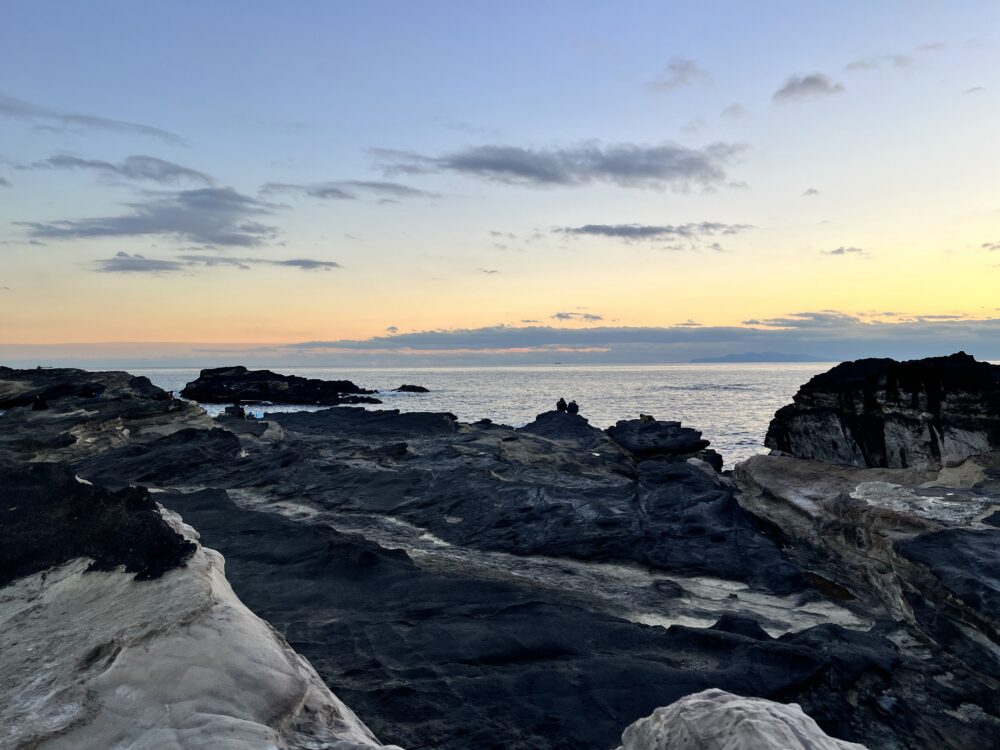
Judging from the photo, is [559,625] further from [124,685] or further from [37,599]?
[37,599]

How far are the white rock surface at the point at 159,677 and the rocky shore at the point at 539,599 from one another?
2cm

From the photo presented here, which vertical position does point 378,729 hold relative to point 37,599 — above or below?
below

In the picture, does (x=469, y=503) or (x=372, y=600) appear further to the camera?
(x=469, y=503)

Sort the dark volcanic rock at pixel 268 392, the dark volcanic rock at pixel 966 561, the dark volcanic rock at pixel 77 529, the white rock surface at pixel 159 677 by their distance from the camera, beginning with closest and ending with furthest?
the white rock surface at pixel 159 677
the dark volcanic rock at pixel 77 529
the dark volcanic rock at pixel 966 561
the dark volcanic rock at pixel 268 392

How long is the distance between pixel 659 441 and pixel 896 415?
11.7 meters

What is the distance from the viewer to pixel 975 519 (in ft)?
30.1

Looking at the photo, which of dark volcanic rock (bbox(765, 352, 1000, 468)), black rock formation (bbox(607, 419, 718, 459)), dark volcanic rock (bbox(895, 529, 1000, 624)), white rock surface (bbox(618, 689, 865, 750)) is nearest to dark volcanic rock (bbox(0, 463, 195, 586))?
white rock surface (bbox(618, 689, 865, 750))

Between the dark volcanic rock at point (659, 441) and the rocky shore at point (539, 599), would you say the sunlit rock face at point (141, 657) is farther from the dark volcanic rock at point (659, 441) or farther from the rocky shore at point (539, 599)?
the dark volcanic rock at point (659, 441)

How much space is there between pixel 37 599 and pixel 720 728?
589cm

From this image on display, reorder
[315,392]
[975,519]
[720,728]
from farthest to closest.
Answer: [315,392], [975,519], [720,728]

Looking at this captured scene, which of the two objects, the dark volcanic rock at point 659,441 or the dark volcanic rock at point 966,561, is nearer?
the dark volcanic rock at point 966,561

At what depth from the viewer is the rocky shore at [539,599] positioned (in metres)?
4.36

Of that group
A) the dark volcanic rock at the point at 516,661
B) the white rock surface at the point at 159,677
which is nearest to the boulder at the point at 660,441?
the dark volcanic rock at the point at 516,661

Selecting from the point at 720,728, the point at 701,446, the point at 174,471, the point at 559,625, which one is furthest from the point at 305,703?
the point at 701,446
